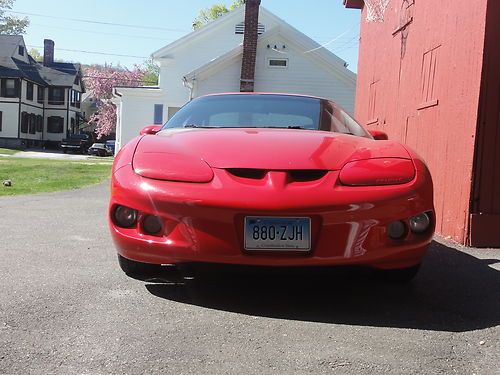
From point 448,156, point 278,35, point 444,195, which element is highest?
point 278,35

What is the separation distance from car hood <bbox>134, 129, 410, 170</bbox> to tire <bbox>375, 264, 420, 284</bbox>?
2.38 ft

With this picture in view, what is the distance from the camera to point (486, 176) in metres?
4.95

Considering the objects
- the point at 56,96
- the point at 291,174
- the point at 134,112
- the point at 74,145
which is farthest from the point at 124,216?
the point at 56,96

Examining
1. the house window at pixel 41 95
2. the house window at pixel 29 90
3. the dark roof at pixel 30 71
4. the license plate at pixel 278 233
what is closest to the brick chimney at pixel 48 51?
the dark roof at pixel 30 71

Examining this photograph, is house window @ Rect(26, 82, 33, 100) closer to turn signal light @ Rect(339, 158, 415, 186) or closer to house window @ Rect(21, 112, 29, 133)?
house window @ Rect(21, 112, 29, 133)

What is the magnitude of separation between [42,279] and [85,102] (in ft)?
236

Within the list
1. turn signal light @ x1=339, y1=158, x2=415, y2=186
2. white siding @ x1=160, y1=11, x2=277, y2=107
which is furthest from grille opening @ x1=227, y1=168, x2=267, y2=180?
white siding @ x1=160, y1=11, x2=277, y2=107

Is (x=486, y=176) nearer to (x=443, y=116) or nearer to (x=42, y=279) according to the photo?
(x=443, y=116)

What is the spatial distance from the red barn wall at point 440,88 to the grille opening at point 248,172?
8.77ft

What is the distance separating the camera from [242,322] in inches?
117

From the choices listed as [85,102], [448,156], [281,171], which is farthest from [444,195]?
[85,102]

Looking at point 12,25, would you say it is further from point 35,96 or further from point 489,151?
point 489,151

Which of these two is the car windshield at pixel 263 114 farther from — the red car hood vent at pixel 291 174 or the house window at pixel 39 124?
the house window at pixel 39 124

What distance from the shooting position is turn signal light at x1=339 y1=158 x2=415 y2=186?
310 cm
